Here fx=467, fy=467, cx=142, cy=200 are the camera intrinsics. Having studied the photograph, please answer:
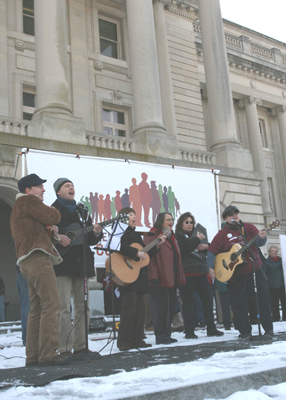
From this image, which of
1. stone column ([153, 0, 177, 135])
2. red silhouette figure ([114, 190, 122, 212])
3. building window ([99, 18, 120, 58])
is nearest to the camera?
red silhouette figure ([114, 190, 122, 212])

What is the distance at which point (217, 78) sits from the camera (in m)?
19.5

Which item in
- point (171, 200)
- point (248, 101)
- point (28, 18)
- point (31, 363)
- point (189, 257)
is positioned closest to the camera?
point (31, 363)

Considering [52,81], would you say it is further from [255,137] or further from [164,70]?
[255,137]

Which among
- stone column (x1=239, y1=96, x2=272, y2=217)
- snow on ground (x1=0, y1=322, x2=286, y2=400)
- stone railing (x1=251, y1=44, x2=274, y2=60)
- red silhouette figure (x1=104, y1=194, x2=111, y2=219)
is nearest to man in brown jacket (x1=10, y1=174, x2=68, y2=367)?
snow on ground (x1=0, y1=322, x2=286, y2=400)

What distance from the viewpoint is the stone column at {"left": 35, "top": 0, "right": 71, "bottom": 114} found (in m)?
14.5

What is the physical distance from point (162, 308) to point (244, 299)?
1.23 meters

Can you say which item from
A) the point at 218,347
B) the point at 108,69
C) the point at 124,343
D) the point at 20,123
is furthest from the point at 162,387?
the point at 108,69

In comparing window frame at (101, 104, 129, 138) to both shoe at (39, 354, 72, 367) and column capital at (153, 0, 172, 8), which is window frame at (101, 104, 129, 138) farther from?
shoe at (39, 354, 72, 367)

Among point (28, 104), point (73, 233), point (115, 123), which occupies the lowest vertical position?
point (73, 233)

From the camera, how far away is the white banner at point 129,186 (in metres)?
10.9

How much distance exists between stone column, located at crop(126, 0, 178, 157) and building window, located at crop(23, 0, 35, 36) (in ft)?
13.3

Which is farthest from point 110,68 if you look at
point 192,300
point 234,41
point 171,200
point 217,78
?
point 192,300

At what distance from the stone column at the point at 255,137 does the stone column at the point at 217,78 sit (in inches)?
347

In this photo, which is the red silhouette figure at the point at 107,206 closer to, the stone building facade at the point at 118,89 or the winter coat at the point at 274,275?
the stone building facade at the point at 118,89
